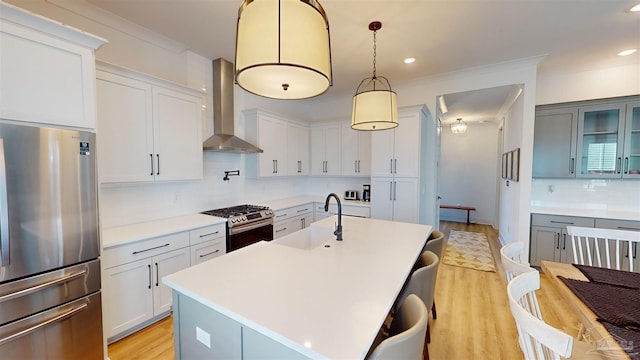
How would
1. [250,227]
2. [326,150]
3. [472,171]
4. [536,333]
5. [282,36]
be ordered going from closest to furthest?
[536,333], [282,36], [250,227], [326,150], [472,171]

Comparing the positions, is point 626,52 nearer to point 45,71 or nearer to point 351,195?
point 351,195

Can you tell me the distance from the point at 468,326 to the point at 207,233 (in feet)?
8.78

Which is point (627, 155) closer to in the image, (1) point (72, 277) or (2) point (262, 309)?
(2) point (262, 309)

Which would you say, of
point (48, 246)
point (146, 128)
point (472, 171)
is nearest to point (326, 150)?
point (146, 128)

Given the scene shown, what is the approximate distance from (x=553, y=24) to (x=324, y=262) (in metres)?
3.14

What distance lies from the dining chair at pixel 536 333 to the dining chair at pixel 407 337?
0.32 metres

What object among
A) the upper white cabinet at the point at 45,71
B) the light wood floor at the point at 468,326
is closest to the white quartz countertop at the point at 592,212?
the light wood floor at the point at 468,326

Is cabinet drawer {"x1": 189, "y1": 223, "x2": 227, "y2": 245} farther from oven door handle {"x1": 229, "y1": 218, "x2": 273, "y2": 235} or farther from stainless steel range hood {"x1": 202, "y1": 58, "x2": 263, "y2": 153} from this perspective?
stainless steel range hood {"x1": 202, "y1": 58, "x2": 263, "y2": 153}

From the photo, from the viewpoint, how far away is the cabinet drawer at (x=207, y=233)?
2.56 m

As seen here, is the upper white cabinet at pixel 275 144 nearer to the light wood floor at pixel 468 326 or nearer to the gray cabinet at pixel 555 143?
the light wood floor at pixel 468 326

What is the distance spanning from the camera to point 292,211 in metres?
4.02

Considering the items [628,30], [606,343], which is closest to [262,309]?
[606,343]

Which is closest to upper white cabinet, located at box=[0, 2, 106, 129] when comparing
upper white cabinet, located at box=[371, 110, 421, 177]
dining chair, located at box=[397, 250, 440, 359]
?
dining chair, located at box=[397, 250, 440, 359]

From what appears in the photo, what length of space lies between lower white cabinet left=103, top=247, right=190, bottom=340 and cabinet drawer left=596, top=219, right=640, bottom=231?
477 centimetres
